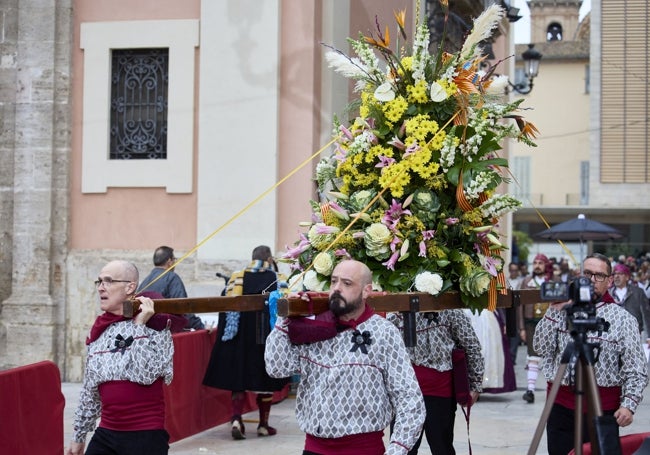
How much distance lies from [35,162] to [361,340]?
10.0 metres

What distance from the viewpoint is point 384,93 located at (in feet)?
23.4

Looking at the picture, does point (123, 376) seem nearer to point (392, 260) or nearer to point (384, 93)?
point (392, 260)

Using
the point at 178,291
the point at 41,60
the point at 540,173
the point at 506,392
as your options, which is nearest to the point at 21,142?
the point at 41,60

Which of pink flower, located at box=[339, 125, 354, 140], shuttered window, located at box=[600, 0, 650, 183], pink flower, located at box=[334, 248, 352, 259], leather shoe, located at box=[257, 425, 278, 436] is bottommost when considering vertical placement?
leather shoe, located at box=[257, 425, 278, 436]

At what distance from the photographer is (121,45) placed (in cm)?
1472

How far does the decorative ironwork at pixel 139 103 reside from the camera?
1468cm

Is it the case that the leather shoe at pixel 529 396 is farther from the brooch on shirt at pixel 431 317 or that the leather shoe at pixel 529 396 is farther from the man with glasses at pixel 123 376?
the man with glasses at pixel 123 376

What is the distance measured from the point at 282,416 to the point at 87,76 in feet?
17.6

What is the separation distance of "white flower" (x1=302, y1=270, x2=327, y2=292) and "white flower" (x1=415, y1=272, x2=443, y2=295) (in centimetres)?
57

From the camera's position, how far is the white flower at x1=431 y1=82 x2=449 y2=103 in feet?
23.0

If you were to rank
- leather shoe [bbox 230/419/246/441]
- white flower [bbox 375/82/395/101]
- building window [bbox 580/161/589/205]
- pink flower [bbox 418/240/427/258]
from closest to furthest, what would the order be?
pink flower [bbox 418/240/427/258] → white flower [bbox 375/82/395/101] → leather shoe [bbox 230/419/246/441] → building window [bbox 580/161/589/205]

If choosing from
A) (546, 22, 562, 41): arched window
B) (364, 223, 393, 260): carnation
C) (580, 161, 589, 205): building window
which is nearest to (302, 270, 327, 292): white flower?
(364, 223, 393, 260): carnation

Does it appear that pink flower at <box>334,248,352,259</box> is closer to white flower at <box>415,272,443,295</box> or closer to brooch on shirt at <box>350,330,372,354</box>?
white flower at <box>415,272,443,295</box>

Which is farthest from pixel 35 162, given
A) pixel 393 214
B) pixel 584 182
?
pixel 584 182
